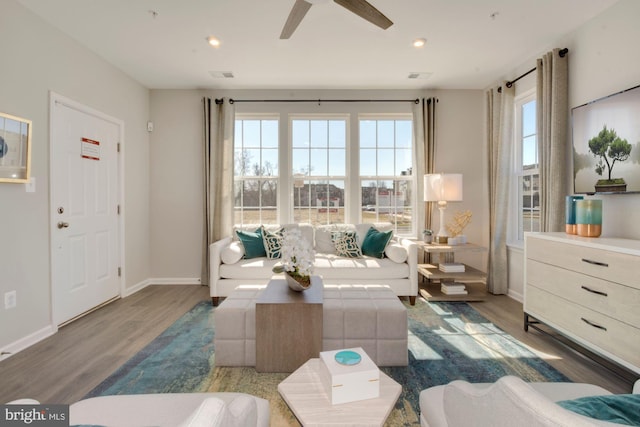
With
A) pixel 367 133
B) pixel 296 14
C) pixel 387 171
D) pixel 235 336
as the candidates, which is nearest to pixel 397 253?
pixel 387 171

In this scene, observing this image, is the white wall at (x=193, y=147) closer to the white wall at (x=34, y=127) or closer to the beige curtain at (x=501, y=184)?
the beige curtain at (x=501, y=184)

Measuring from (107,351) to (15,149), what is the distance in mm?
1746

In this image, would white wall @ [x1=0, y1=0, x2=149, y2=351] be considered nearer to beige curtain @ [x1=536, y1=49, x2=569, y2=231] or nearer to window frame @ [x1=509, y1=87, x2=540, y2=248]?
beige curtain @ [x1=536, y1=49, x2=569, y2=231]

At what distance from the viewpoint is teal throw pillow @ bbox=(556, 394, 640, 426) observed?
0.73m

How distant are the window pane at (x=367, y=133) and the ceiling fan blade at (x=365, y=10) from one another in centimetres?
222

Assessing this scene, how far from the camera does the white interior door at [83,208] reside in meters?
2.91

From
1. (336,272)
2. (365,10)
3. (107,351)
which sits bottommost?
(107,351)

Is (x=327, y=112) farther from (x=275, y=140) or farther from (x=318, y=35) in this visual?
(x=318, y=35)

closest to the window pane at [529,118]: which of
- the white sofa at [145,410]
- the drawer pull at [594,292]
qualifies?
the drawer pull at [594,292]

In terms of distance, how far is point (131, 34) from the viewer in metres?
2.98

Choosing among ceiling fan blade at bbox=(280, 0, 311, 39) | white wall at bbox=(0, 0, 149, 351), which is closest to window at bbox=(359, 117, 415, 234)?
ceiling fan blade at bbox=(280, 0, 311, 39)

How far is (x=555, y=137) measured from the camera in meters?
2.96

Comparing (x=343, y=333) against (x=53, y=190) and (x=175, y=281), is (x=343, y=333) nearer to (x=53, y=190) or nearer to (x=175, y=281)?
(x=53, y=190)

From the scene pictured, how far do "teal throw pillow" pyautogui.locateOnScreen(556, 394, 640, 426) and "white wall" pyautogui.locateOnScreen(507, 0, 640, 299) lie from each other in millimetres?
2301
